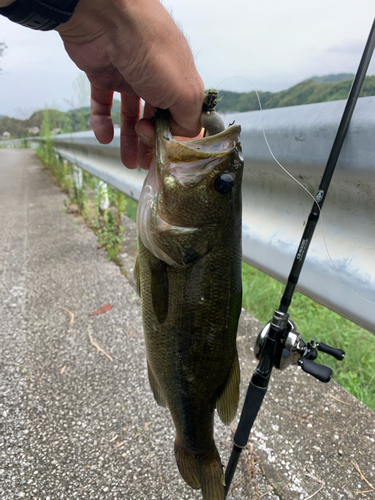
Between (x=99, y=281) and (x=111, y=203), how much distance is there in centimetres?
226

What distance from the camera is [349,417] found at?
1928mm

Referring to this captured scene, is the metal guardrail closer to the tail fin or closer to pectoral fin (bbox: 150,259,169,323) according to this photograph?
pectoral fin (bbox: 150,259,169,323)

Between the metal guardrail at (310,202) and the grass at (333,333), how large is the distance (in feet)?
4.95

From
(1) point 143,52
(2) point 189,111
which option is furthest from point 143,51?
(2) point 189,111

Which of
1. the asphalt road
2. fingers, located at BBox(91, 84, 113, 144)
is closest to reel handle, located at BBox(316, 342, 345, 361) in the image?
the asphalt road

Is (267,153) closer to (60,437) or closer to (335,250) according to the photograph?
(335,250)

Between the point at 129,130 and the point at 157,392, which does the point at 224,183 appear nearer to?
the point at 129,130

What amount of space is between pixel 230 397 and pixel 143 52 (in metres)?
1.27

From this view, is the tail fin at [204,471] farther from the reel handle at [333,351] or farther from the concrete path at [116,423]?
the reel handle at [333,351]

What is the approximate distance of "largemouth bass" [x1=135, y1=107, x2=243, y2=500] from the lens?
1.20 meters

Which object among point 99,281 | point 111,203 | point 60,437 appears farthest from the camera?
point 111,203

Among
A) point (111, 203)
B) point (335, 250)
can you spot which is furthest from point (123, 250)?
point (335, 250)

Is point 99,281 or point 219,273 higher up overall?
point 219,273

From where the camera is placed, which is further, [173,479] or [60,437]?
[60,437]
